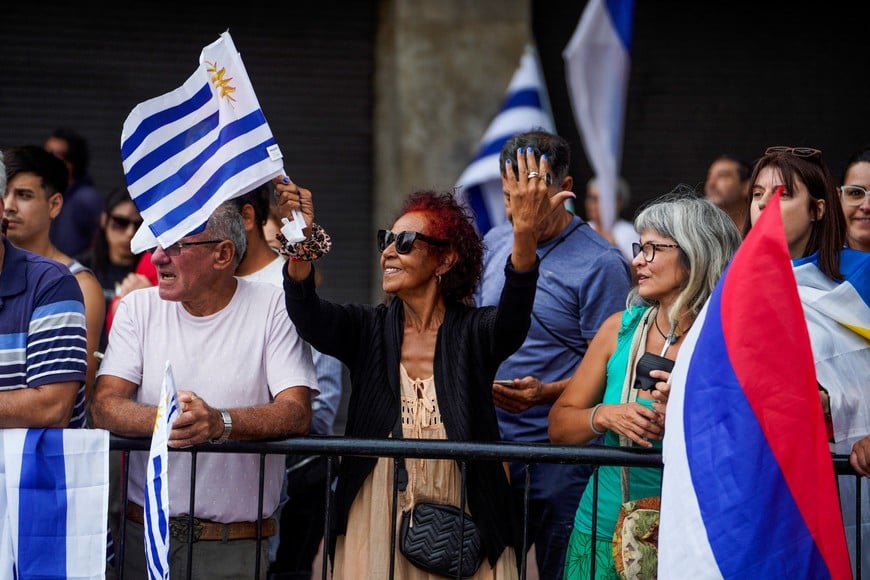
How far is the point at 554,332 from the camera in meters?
5.14

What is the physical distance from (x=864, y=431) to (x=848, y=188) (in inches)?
53.9

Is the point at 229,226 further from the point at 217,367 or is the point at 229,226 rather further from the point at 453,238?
the point at 453,238

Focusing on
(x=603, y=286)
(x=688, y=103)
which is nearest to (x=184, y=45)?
(x=688, y=103)

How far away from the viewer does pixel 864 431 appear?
4160mm

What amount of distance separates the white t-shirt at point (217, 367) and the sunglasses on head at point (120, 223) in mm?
2428

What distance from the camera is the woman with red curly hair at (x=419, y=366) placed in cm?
410

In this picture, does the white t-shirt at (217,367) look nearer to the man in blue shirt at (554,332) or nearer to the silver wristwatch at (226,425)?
the silver wristwatch at (226,425)

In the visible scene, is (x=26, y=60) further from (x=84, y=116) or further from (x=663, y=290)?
(x=663, y=290)

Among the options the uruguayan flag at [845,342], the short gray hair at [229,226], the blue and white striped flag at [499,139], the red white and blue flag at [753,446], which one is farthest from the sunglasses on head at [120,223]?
the red white and blue flag at [753,446]

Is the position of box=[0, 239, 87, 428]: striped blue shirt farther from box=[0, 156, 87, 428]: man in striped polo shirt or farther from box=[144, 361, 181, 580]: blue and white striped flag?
box=[144, 361, 181, 580]: blue and white striped flag

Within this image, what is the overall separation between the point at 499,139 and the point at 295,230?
167 inches

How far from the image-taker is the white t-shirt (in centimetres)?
436

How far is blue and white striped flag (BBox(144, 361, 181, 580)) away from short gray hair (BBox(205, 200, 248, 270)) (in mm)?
719

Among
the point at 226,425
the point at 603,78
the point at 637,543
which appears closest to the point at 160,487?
the point at 226,425
